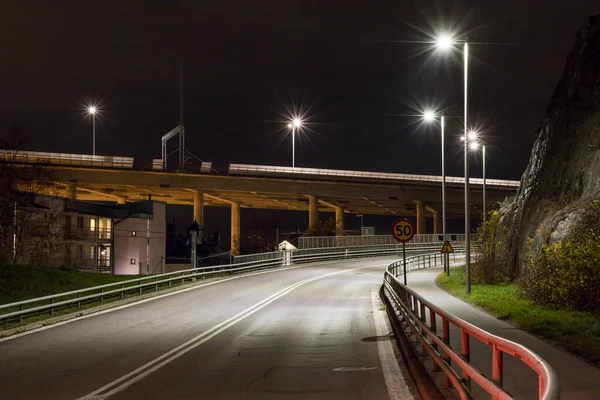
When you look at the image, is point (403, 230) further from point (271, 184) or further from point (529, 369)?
point (271, 184)

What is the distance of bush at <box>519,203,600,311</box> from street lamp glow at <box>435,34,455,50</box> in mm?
6834

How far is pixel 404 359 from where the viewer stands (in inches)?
429

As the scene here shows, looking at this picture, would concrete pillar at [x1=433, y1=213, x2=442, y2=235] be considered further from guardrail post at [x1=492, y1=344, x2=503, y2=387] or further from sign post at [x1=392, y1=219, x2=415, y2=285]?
guardrail post at [x1=492, y1=344, x2=503, y2=387]

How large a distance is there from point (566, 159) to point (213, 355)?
15999 millimetres

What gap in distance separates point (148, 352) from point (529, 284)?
11.2 m

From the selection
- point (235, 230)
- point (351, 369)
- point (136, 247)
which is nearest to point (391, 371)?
point (351, 369)

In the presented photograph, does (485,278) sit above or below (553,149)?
below

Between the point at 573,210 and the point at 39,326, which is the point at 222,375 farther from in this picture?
the point at 573,210

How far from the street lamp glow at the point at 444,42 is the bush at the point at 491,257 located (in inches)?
420

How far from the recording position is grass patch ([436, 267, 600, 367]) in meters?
11.4

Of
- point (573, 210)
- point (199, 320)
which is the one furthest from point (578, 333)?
point (199, 320)

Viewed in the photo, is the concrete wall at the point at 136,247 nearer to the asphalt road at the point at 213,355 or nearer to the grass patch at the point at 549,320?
the asphalt road at the point at 213,355

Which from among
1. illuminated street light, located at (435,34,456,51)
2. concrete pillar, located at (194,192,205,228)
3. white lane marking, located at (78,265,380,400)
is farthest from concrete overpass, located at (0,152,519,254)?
white lane marking, located at (78,265,380,400)

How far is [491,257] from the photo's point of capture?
27922 mm
